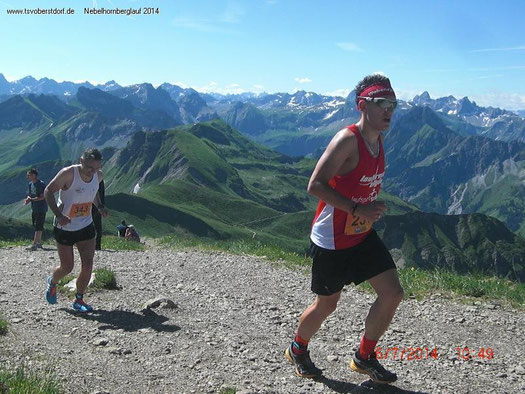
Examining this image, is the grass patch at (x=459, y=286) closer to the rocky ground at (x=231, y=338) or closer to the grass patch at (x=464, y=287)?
the grass patch at (x=464, y=287)

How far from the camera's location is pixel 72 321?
9344 mm

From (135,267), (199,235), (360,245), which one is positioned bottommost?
(199,235)

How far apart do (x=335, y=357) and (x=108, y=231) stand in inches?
6319

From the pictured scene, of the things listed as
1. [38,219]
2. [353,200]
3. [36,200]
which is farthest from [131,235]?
[353,200]

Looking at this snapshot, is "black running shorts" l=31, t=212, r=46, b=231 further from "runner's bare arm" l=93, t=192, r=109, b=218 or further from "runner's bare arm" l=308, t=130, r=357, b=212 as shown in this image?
"runner's bare arm" l=308, t=130, r=357, b=212

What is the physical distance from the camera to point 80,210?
391 inches

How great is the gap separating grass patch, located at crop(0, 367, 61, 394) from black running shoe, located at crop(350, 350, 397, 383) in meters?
3.59

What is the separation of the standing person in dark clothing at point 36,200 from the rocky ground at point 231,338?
23.5ft

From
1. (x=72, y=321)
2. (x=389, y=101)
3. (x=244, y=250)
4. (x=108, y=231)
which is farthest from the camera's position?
(x=108, y=231)

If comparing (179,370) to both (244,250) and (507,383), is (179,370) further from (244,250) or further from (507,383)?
(244,250)

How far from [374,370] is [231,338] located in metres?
2.79

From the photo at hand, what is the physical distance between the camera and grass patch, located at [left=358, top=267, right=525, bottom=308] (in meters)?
10.2

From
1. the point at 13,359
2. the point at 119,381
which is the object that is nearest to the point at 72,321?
the point at 13,359

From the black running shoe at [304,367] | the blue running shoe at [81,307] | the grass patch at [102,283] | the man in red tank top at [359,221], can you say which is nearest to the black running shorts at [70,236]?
the blue running shoe at [81,307]
